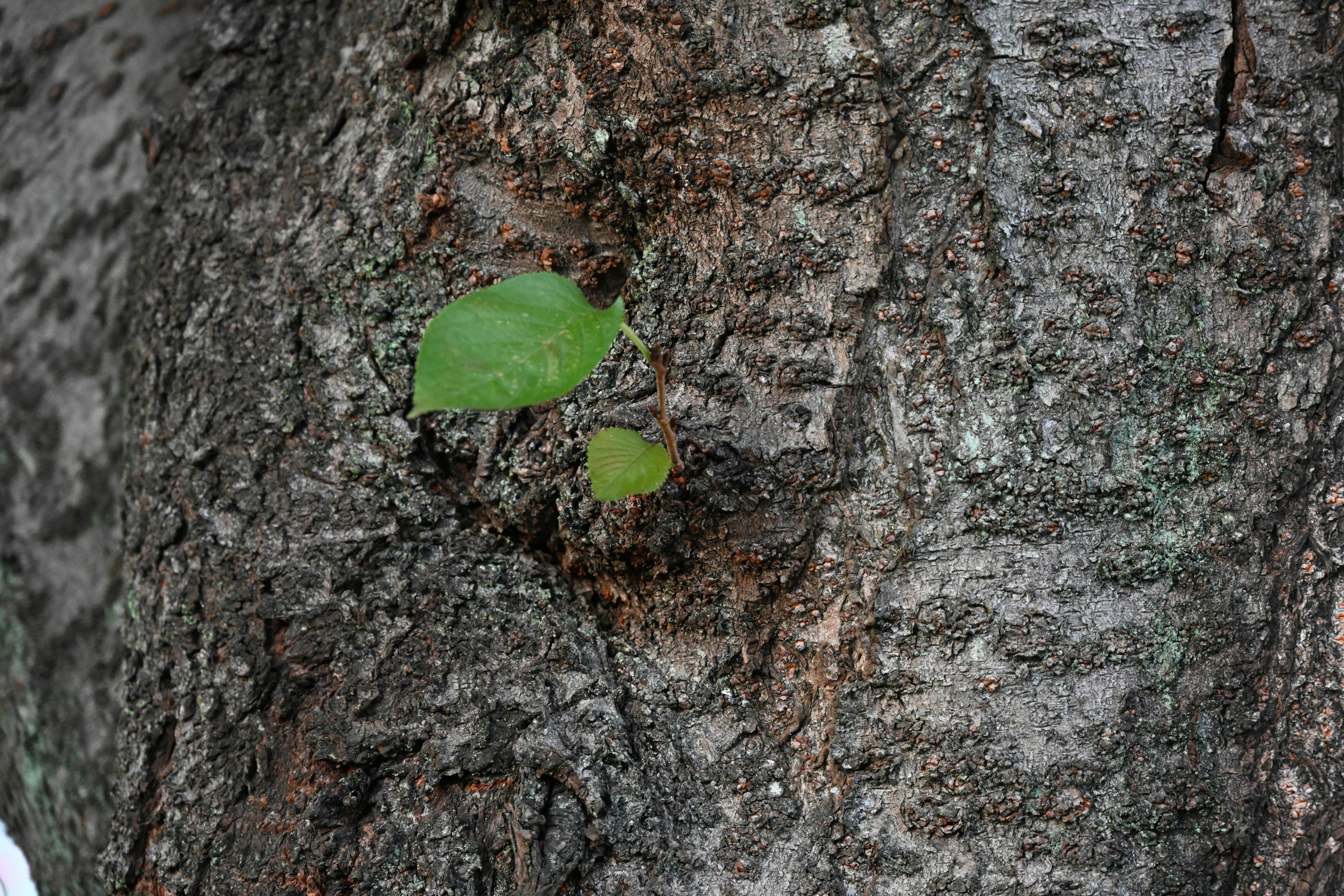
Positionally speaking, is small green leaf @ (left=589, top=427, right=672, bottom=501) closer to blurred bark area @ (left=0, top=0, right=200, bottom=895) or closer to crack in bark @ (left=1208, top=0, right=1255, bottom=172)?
crack in bark @ (left=1208, top=0, right=1255, bottom=172)

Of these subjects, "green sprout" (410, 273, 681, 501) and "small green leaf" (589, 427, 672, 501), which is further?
"small green leaf" (589, 427, 672, 501)

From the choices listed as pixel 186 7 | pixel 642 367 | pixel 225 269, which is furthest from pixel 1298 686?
pixel 186 7

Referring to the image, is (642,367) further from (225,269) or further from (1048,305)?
(225,269)

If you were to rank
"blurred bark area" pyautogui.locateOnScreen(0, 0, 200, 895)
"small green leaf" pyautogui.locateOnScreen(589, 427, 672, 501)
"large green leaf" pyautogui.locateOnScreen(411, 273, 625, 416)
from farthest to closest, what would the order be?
"blurred bark area" pyautogui.locateOnScreen(0, 0, 200, 895)
"small green leaf" pyautogui.locateOnScreen(589, 427, 672, 501)
"large green leaf" pyautogui.locateOnScreen(411, 273, 625, 416)

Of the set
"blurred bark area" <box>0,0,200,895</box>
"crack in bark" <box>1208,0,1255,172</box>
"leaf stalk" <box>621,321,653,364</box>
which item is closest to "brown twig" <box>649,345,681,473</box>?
"leaf stalk" <box>621,321,653,364</box>

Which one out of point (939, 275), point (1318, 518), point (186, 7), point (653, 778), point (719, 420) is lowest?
point (653, 778)

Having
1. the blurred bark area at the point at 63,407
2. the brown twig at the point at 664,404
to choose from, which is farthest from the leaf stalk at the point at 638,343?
the blurred bark area at the point at 63,407

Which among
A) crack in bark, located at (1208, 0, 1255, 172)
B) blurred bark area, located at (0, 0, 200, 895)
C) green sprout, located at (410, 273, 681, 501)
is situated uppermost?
crack in bark, located at (1208, 0, 1255, 172)
